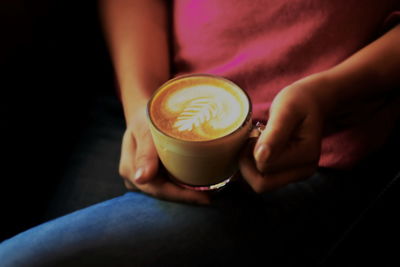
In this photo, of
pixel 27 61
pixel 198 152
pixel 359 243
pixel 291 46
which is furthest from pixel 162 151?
pixel 359 243

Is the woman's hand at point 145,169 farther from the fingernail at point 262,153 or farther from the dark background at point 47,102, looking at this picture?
the dark background at point 47,102

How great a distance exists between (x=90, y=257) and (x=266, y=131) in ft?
1.18

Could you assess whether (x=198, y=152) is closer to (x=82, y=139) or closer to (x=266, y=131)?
(x=266, y=131)

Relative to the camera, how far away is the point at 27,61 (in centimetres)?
90

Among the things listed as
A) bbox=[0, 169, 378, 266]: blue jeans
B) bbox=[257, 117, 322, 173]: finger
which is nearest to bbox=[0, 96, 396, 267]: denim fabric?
bbox=[0, 169, 378, 266]: blue jeans

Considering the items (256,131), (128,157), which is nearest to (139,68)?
(128,157)

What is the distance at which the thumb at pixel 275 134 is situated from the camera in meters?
0.62

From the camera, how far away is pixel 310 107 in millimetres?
680

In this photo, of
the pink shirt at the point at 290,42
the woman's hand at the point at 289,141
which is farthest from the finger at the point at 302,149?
the pink shirt at the point at 290,42

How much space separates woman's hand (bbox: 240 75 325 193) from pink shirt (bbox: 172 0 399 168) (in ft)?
0.27

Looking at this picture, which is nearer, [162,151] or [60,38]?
[162,151]

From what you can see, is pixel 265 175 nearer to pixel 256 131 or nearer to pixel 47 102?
pixel 256 131

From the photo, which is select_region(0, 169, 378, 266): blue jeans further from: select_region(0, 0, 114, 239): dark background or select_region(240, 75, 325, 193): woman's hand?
select_region(0, 0, 114, 239): dark background

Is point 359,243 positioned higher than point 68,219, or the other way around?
point 68,219
